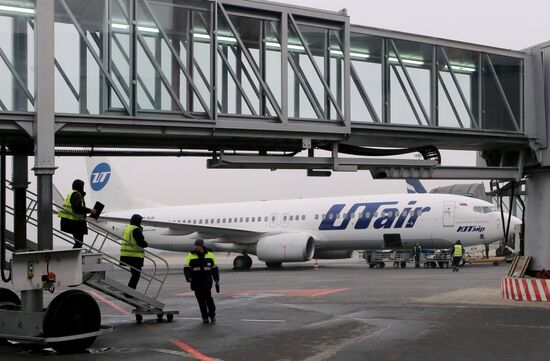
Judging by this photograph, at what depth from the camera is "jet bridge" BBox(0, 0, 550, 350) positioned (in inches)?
471

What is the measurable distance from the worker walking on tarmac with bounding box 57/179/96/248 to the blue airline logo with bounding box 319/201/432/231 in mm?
25735

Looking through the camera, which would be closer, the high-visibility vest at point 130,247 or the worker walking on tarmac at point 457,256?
the high-visibility vest at point 130,247

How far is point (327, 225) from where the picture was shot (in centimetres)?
3953

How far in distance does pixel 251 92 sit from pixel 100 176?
127 ft

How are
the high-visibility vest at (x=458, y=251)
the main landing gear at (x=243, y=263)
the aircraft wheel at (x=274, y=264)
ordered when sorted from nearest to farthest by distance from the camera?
the high-visibility vest at (x=458, y=251), the aircraft wheel at (x=274, y=264), the main landing gear at (x=243, y=263)

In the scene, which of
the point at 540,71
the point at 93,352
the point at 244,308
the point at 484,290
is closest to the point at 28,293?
the point at 93,352

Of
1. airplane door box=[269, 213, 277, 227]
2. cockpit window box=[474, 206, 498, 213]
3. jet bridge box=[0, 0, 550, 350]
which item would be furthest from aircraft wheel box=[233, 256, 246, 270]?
jet bridge box=[0, 0, 550, 350]

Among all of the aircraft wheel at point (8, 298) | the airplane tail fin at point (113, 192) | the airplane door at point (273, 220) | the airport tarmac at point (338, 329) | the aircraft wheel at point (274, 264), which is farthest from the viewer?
the airplane tail fin at point (113, 192)

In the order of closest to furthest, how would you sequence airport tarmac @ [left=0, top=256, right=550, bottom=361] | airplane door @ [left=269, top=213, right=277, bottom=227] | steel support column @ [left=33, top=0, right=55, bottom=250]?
1. airport tarmac @ [left=0, top=256, right=550, bottom=361]
2. steel support column @ [left=33, top=0, right=55, bottom=250]
3. airplane door @ [left=269, top=213, right=277, bottom=227]

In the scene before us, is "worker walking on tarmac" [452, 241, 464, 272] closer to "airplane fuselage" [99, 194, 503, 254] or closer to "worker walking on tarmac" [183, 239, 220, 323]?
"airplane fuselage" [99, 194, 503, 254]

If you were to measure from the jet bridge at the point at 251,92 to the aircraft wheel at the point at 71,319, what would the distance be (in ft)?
2.25

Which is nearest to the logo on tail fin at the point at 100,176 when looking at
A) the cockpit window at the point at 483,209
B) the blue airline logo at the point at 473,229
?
the blue airline logo at the point at 473,229

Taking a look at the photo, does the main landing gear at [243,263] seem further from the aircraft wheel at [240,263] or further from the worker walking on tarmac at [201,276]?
the worker walking on tarmac at [201,276]

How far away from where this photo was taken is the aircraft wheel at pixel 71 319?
37.3ft
